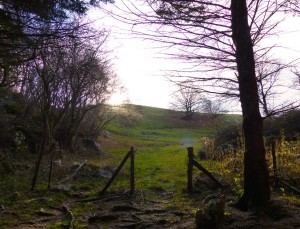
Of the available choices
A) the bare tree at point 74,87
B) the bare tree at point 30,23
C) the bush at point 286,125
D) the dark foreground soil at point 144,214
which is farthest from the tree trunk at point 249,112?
the bush at point 286,125

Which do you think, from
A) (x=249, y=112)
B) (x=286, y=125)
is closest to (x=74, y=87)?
(x=286, y=125)

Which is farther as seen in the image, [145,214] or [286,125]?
[286,125]

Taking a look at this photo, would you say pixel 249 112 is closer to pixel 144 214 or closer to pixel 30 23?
pixel 144 214

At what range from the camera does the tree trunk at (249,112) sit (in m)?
6.50

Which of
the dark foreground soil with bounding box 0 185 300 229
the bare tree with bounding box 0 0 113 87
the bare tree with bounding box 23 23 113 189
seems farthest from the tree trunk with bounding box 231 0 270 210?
the bare tree with bounding box 23 23 113 189

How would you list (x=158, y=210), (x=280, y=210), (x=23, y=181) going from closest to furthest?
(x=280, y=210) → (x=158, y=210) → (x=23, y=181)

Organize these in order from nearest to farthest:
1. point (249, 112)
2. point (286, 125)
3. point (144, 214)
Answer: point (249, 112)
point (144, 214)
point (286, 125)

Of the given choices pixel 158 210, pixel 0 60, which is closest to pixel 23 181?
pixel 0 60

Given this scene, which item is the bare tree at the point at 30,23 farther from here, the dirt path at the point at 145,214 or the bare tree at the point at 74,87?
the bare tree at the point at 74,87

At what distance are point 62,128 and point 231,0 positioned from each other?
17.1 metres

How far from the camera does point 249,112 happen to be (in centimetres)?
652

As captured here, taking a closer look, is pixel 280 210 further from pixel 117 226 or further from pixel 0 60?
pixel 0 60

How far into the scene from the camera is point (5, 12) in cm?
690

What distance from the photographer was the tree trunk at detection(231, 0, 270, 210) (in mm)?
6504
